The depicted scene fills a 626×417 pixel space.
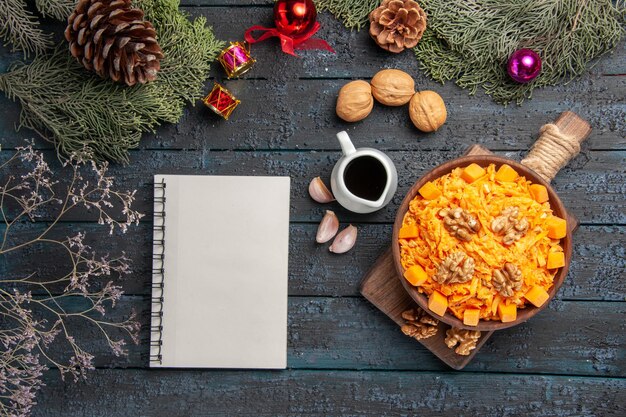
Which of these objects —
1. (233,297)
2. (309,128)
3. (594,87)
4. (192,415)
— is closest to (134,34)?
(309,128)

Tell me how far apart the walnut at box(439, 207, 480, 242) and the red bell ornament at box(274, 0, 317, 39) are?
46cm

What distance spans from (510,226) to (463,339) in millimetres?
252

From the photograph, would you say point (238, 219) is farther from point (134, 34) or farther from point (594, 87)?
point (594, 87)

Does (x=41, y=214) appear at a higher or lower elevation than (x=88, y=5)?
lower

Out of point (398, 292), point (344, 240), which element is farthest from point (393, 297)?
point (344, 240)

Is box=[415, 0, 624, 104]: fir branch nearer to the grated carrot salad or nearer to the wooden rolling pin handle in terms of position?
the wooden rolling pin handle

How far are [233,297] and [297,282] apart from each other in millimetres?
131

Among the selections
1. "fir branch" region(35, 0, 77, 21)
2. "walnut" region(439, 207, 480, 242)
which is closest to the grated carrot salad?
"walnut" region(439, 207, 480, 242)

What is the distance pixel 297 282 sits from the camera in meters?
1.23

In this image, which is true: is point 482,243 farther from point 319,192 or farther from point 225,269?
point 225,269

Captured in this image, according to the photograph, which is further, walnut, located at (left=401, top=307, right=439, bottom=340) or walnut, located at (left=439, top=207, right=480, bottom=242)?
walnut, located at (left=401, top=307, right=439, bottom=340)

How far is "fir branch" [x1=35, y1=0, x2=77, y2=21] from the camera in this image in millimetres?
1135

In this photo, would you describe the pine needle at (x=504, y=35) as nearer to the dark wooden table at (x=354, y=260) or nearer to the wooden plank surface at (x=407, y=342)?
the dark wooden table at (x=354, y=260)

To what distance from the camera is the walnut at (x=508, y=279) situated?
3.25 ft
